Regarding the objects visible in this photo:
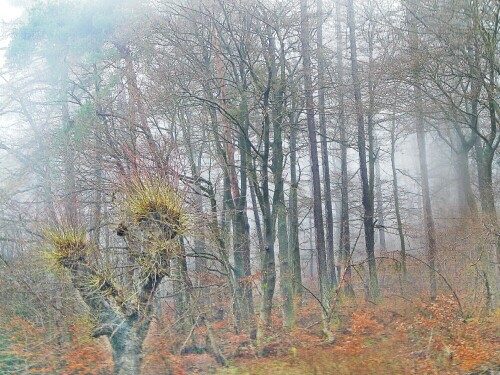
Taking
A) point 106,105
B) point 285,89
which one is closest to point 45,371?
point 106,105

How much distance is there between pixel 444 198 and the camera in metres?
24.3

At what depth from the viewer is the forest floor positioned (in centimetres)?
885

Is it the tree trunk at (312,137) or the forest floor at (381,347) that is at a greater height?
the tree trunk at (312,137)

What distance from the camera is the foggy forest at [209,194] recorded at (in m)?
10.2

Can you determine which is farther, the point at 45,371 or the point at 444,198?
the point at 444,198

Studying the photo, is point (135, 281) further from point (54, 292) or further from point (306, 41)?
point (306, 41)

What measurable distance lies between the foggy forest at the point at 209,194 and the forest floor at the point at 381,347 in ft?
0.20

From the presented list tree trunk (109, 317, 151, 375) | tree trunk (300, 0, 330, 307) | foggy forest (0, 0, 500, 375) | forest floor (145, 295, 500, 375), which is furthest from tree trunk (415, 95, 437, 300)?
tree trunk (109, 317, 151, 375)

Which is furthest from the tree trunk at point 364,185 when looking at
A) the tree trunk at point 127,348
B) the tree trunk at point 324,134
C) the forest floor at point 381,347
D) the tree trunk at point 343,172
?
the tree trunk at point 127,348

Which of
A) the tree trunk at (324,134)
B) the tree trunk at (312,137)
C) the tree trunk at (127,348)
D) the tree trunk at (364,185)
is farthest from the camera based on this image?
the tree trunk at (364,185)

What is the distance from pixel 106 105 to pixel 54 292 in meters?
6.46

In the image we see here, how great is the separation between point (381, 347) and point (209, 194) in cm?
727

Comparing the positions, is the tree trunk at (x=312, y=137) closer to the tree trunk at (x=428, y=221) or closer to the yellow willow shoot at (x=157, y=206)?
the tree trunk at (x=428, y=221)

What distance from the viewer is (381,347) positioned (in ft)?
35.0
